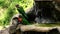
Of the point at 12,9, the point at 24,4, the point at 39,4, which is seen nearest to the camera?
the point at 39,4

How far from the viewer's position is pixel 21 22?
19.6ft

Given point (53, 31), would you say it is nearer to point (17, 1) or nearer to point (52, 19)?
point (52, 19)

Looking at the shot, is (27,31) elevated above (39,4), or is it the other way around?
(39,4)

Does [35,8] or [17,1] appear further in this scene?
[17,1]

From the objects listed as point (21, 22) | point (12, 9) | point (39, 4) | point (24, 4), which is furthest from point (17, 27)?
point (24, 4)

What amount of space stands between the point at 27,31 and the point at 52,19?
67.7 inches

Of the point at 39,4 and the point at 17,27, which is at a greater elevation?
the point at 39,4

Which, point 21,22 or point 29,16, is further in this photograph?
point 29,16

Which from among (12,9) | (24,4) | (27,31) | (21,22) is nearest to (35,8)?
(21,22)

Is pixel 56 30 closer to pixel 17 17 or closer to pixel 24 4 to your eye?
pixel 17 17

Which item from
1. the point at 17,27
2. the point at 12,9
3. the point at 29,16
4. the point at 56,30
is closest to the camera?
the point at 56,30

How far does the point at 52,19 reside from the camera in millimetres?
6949

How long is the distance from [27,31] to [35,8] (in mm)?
1966

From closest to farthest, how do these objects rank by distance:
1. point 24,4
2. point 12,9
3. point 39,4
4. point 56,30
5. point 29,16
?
point 56,30 < point 39,4 < point 29,16 < point 12,9 < point 24,4
